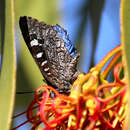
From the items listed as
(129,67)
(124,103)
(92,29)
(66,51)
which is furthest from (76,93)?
(66,51)

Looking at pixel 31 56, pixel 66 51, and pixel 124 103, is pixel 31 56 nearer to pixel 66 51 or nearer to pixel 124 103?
pixel 66 51

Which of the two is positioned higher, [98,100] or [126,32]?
[126,32]

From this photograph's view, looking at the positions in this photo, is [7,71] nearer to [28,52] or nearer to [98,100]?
[98,100]

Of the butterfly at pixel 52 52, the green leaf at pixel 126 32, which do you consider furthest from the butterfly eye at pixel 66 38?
the green leaf at pixel 126 32

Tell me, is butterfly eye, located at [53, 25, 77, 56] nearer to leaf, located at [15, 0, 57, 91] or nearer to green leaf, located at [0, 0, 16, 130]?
leaf, located at [15, 0, 57, 91]

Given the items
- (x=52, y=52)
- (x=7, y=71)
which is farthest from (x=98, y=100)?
(x=52, y=52)
